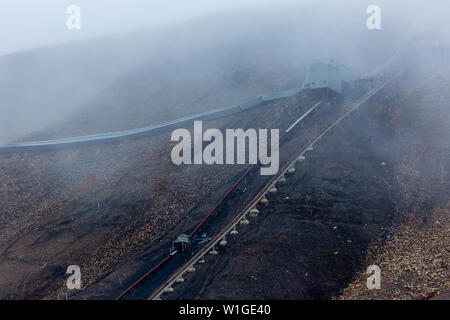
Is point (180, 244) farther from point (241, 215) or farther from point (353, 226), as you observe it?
point (353, 226)

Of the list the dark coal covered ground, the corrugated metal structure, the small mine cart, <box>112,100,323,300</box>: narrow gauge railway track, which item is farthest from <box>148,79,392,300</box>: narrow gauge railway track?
the corrugated metal structure

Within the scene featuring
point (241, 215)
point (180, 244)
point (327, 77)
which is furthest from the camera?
point (327, 77)

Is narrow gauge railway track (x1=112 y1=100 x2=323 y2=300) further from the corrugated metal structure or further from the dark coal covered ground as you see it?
the corrugated metal structure

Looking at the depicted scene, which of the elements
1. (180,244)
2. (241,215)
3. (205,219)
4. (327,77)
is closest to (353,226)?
(241,215)

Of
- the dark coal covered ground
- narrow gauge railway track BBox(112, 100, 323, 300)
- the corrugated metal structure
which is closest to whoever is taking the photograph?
the dark coal covered ground

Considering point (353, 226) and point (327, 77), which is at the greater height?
point (327, 77)

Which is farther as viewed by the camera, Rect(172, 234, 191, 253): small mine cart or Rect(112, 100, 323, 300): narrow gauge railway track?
Rect(172, 234, 191, 253): small mine cart

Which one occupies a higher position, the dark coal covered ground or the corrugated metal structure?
the corrugated metal structure

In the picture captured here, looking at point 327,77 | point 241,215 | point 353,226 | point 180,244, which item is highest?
point 327,77

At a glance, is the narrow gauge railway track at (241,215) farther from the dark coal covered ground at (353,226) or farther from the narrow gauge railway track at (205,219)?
the narrow gauge railway track at (205,219)
